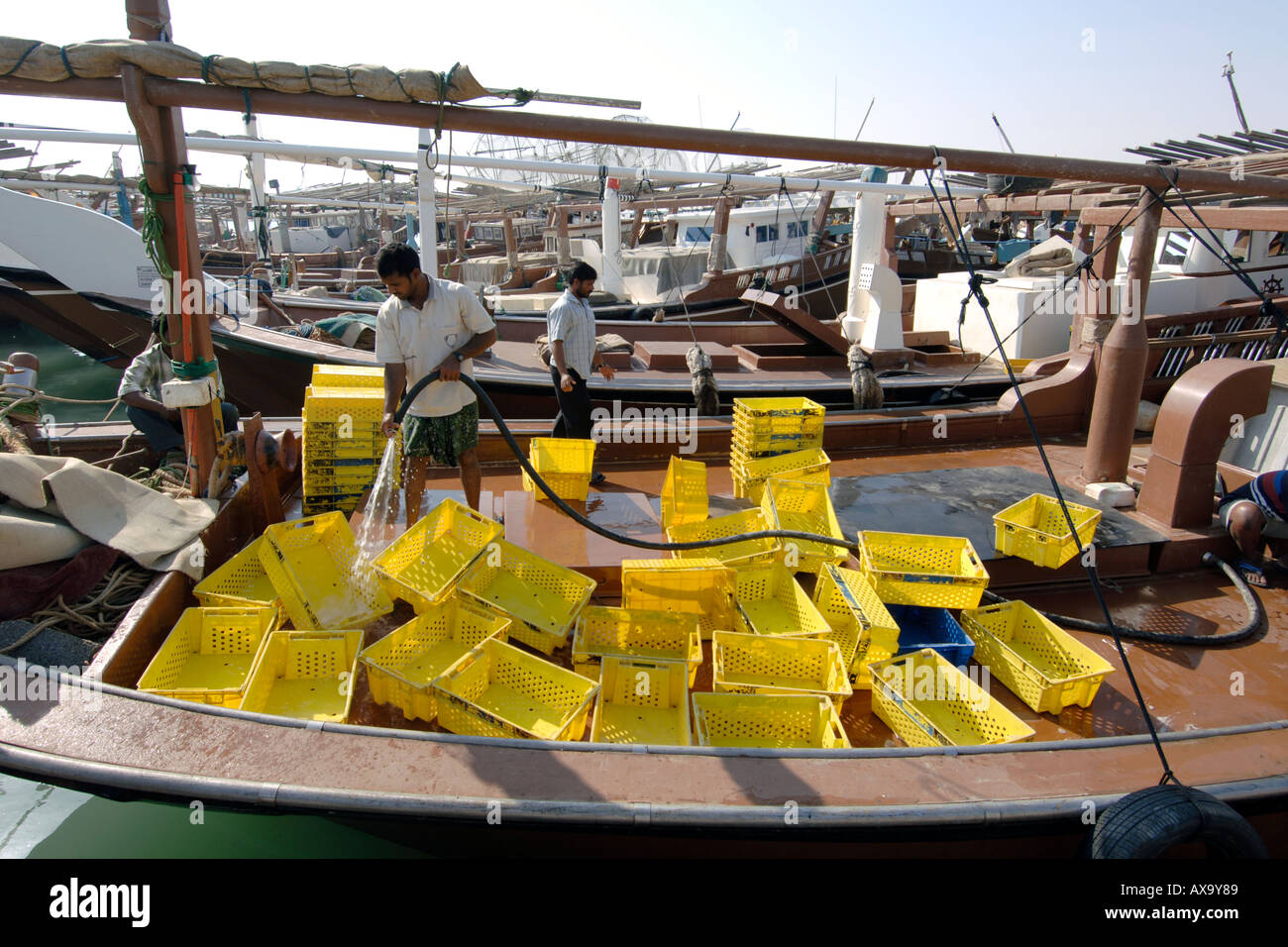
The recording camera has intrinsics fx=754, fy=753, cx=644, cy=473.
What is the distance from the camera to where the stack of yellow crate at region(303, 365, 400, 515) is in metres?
4.72

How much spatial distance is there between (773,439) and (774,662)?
Result: 85.1 inches

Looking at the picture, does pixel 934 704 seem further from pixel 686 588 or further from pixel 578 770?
pixel 578 770

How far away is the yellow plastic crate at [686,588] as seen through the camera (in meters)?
3.89

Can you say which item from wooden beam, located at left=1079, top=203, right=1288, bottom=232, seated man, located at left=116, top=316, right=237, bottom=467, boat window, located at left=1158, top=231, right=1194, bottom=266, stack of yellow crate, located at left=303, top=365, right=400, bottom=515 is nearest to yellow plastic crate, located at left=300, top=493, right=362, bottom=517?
stack of yellow crate, located at left=303, top=365, right=400, bottom=515

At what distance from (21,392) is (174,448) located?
92 centimetres

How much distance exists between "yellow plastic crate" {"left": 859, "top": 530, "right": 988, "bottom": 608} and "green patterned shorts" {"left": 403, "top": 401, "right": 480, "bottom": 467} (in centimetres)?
241

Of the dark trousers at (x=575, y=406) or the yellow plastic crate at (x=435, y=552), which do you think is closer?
the yellow plastic crate at (x=435, y=552)

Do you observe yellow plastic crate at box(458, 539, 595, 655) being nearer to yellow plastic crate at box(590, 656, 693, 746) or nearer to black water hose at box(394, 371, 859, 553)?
black water hose at box(394, 371, 859, 553)

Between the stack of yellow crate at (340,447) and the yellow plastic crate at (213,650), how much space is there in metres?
1.38

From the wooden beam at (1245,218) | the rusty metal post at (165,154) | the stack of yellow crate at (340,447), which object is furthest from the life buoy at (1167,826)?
the rusty metal post at (165,154)

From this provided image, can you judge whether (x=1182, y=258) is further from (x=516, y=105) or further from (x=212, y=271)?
(x=212, y=271)

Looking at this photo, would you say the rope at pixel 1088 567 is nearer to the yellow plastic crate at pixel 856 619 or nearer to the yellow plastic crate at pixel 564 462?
the yellow plastic crate at pixel 856 619

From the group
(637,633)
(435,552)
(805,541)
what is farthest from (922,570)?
(435,552)
